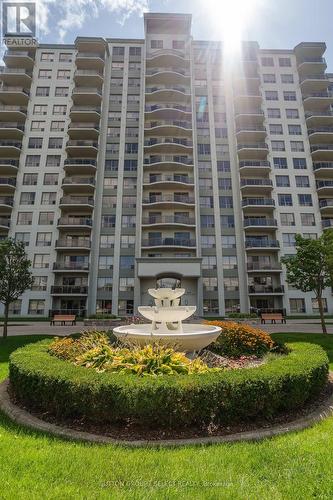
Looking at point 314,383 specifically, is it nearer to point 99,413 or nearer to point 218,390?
point 218,390

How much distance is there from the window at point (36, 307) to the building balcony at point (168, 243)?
15813mm

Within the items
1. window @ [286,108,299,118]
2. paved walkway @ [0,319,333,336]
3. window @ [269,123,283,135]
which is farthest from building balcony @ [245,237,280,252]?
window @ [286,108,299,118]

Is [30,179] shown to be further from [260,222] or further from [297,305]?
[297,305]

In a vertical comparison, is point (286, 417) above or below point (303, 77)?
below

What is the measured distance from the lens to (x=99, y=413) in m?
4.93

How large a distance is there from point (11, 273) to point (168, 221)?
23.1 metres

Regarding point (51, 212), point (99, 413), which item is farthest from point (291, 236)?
point (99, 413)

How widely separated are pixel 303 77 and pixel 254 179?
22272 mm

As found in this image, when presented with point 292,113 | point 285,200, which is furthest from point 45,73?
point 285,200

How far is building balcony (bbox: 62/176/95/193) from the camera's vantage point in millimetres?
39406

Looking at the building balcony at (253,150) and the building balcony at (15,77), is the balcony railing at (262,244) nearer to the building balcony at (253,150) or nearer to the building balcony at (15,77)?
the building balcony at (253,150)

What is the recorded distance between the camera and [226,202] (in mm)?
40906

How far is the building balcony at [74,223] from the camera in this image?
126 feet

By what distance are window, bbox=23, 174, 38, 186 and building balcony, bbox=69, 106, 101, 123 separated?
36.1 feet
